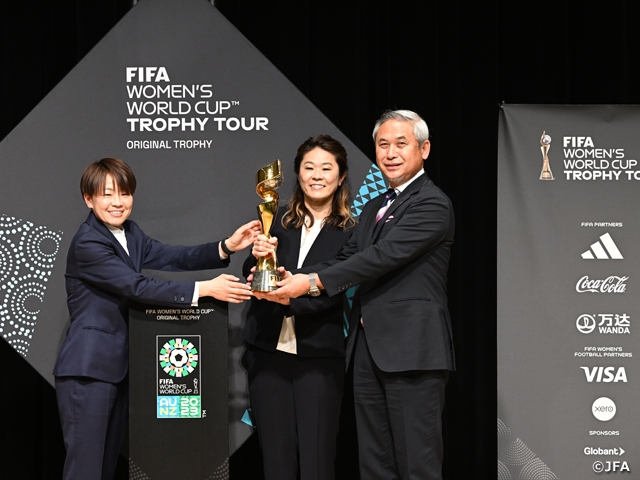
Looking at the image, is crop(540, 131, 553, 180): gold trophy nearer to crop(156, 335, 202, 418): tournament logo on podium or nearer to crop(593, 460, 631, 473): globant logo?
crop(593, 460, 631, 473): globant logo

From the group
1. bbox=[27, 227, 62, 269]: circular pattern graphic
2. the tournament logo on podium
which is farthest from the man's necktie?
bbox=[27, 227, 62, 269]: circular pattern graphic

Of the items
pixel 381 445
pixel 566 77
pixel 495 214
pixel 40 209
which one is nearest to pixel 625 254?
pixel 495 214

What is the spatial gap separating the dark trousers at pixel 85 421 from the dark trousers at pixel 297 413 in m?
0.61

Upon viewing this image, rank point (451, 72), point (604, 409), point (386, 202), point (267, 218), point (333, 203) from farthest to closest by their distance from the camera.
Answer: point (451, 72), point (604, 409), point (333, 203), point (386, 202), point (267, 218)

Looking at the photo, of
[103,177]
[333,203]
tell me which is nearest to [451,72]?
[333,203]

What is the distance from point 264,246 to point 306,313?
1.10ft

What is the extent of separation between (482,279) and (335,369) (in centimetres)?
146

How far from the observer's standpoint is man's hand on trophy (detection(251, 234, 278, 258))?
9.12ft

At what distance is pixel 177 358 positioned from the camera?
287 cm

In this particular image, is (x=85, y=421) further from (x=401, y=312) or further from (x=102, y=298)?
(x=401, y=312)

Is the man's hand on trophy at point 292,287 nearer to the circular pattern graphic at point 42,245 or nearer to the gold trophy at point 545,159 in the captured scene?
the circular pattern graphic at point 42,245

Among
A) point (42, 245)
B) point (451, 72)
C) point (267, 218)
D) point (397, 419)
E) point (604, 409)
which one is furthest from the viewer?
point (451, 72)

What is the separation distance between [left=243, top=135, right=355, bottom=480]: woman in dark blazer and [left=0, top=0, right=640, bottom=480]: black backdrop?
1.17 metres

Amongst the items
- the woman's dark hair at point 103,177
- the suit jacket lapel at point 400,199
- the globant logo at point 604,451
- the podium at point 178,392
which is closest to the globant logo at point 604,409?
the globant logo at point 604,451
